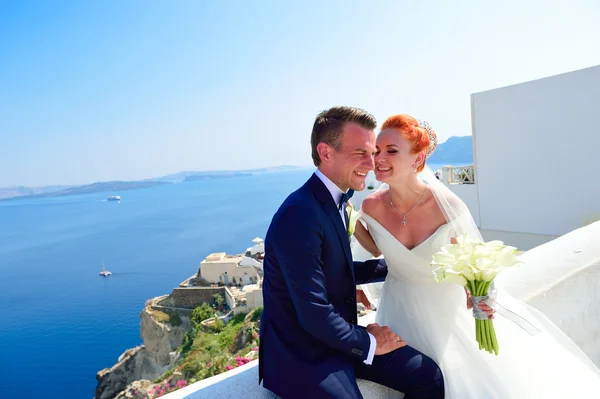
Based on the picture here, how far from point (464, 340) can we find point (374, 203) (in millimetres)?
939

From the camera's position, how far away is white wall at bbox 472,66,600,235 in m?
10.8

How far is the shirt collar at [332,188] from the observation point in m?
1.96

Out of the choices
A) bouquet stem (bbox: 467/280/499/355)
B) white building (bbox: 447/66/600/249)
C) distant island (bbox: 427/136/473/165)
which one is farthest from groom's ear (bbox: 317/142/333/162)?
distant island (bbox: 427/136/473/165)

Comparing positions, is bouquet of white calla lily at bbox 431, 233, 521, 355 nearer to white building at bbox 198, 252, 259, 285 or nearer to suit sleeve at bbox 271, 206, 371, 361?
suit sleeve at bbox 271, 206, 371, 361

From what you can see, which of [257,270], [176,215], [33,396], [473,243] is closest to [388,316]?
[473,243]

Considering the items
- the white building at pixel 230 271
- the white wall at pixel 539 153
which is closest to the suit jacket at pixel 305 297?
the white wall at pixel 539 153

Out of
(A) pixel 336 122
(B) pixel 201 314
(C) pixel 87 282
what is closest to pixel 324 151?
(A) pixel 336 122

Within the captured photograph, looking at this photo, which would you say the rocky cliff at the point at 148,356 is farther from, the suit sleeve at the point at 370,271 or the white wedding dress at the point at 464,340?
the white wedding dress at the point at 464,340

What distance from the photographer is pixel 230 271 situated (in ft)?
152

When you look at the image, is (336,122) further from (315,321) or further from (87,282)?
(87,282)

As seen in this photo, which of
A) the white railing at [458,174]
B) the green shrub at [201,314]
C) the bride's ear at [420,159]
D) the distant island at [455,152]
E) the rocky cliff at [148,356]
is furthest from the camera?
the distant island at [455,152]

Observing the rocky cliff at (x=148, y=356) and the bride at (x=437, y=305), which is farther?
the rocky cliff at (x=148, y=356)

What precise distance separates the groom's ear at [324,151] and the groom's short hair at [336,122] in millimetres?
15

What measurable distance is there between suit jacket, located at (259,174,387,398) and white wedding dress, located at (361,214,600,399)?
494mm
